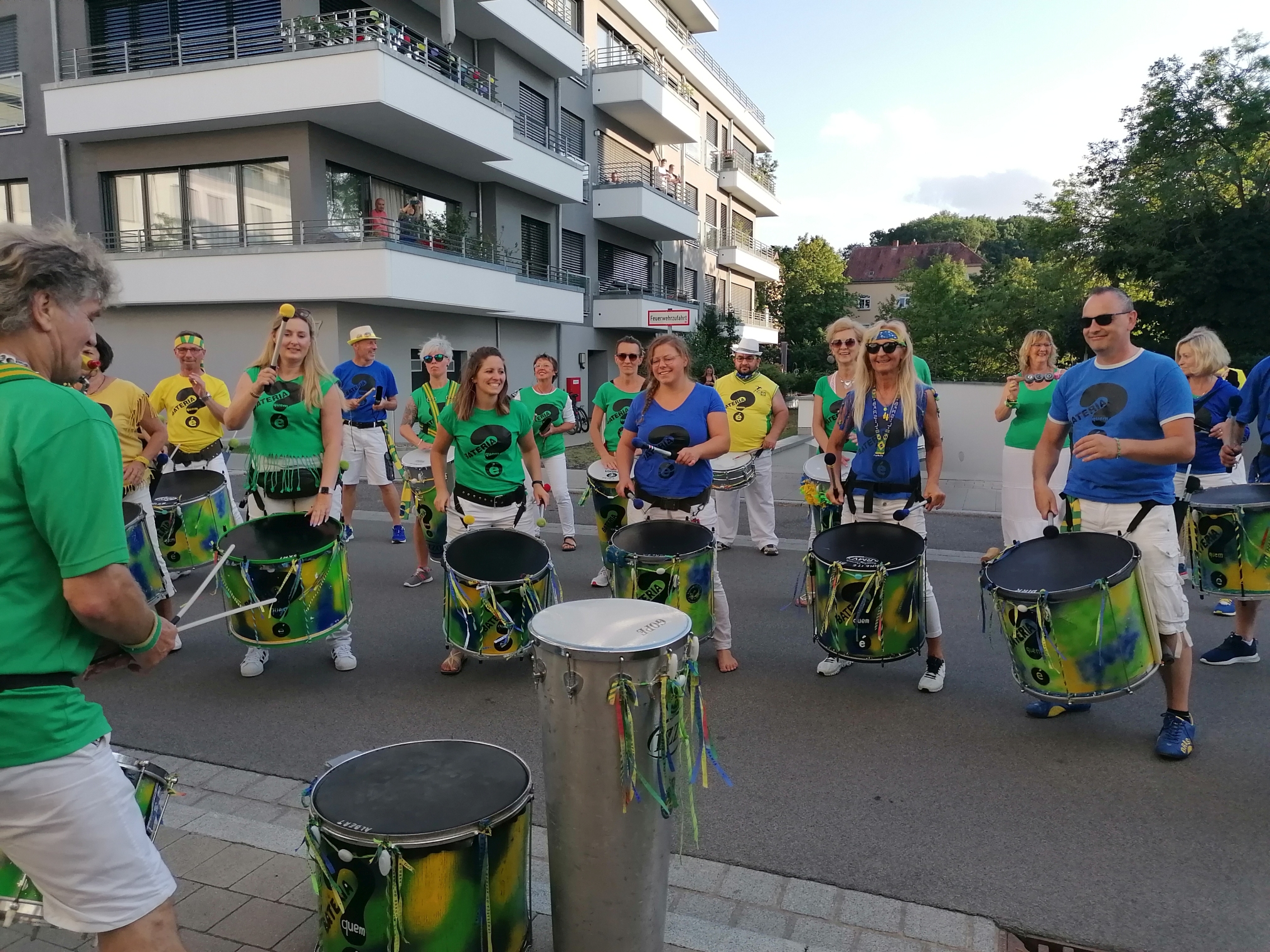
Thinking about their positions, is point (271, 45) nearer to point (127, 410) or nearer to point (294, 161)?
point (294, 161)

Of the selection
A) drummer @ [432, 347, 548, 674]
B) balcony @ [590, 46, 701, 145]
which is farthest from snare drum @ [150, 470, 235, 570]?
balcony @ [590, 46, 701, 145]

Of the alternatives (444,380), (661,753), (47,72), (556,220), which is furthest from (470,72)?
(661,753)

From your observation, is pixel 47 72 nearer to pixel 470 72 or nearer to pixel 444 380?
pixel 470 72

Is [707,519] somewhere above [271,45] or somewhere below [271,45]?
below

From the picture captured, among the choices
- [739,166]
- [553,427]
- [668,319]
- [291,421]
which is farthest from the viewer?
[739,166]

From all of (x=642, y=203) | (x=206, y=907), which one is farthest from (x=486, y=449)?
(x=642, y=203)

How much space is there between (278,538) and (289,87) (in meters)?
13.9

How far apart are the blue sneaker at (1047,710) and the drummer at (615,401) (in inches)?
139

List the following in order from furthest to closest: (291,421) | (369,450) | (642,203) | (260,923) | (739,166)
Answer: (739,166) → (642,203) → (369,450) → (291,421) → (260,923)

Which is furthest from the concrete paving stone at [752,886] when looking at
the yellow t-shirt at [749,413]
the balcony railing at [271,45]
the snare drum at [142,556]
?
the balcony railing at [271,45]

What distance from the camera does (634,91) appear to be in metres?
26.9

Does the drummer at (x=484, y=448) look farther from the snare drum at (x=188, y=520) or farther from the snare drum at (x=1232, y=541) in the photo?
the snare drum at (x=1232, y=541)

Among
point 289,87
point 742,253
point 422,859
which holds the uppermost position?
point 742,253

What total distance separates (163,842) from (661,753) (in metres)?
2.21
